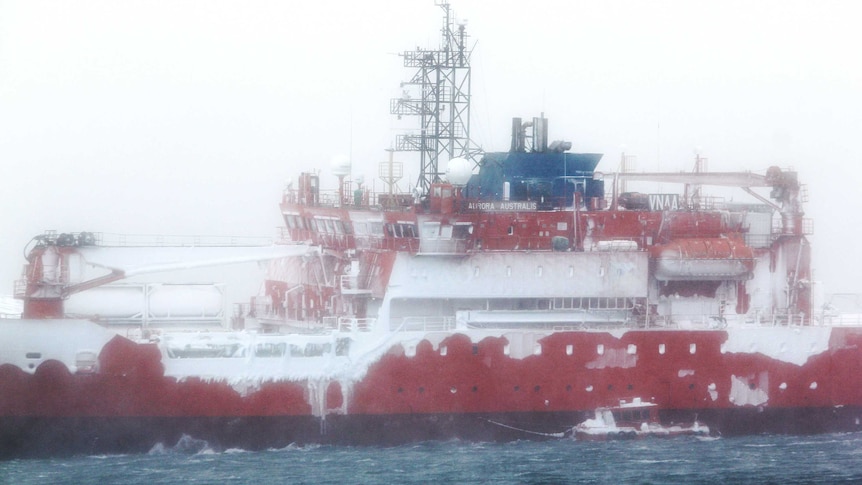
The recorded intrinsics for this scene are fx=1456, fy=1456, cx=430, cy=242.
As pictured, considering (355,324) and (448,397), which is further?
(448,397)

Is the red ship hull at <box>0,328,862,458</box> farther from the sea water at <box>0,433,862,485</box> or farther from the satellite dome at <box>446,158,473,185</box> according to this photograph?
the satellite dome at <box>446,158,473,185</box>

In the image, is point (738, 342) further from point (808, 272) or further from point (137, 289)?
point (137, 289)

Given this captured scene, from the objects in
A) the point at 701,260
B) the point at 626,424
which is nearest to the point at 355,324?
the point at 626,424

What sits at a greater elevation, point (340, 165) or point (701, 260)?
point (340, 165)

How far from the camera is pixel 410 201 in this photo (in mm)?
41781

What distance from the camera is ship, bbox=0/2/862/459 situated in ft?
124

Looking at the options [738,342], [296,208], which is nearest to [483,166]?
[296,208]

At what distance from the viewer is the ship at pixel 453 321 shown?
37.8 m

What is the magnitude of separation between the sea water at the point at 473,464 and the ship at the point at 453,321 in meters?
0.63

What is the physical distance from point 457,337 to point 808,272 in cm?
1155

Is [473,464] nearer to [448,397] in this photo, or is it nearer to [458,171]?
[448,397]

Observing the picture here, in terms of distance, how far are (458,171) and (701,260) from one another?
7.43 metres

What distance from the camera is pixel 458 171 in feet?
134

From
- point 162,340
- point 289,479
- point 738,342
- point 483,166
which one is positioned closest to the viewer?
point 289,479
